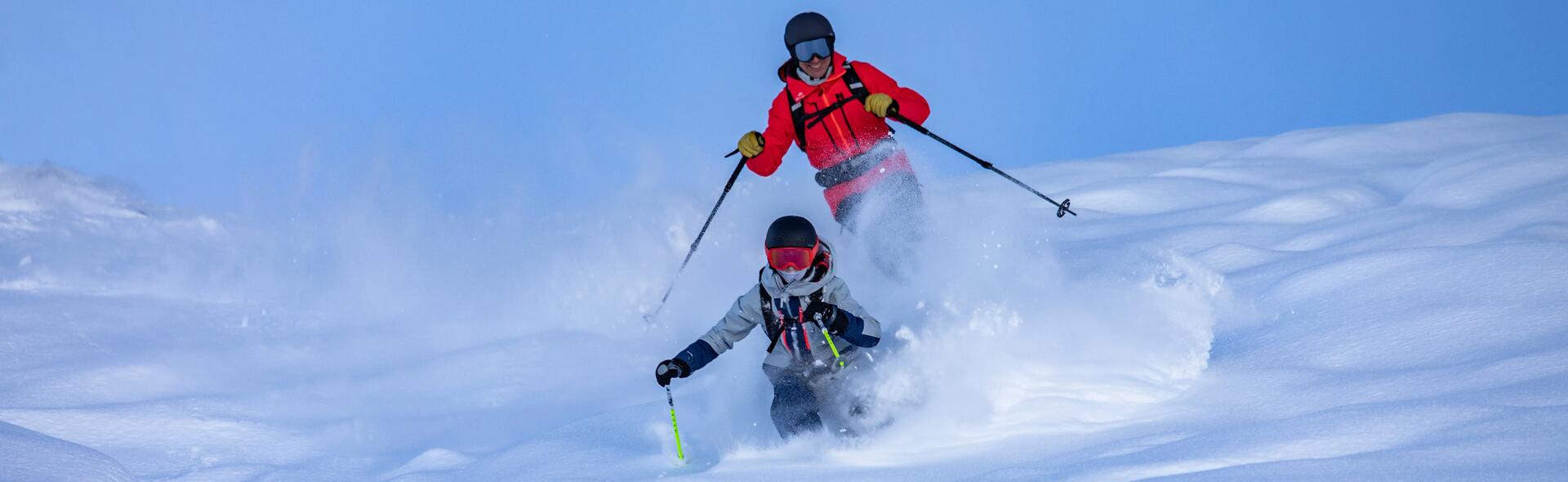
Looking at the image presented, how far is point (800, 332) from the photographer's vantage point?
455 cm

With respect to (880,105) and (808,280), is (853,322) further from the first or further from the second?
(880,105)

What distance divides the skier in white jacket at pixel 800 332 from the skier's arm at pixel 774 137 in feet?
5.84

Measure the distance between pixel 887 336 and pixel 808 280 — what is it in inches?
32.9

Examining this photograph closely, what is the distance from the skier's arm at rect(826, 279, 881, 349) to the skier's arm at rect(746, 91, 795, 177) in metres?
1.79

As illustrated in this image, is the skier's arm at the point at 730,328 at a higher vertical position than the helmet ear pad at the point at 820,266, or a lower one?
lower

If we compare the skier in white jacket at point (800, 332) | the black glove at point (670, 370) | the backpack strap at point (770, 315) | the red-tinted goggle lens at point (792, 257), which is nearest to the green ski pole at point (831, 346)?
the skier in white jacket at point (800, 332)

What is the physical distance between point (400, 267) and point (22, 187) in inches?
205

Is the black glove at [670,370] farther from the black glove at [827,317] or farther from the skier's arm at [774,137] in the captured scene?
the skier's arm at [774,137]

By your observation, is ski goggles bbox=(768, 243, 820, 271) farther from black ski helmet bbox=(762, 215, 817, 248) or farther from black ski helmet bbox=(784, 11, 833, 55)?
black ski helmet bbox=(784, 11, 833, 55)

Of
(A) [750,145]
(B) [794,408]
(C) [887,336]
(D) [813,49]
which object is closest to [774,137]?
(A) [750,145]

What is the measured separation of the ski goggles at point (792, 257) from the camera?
4.31 meters

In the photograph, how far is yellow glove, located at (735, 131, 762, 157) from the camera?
6.07 metres

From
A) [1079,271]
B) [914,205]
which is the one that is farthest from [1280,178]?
[914,205]

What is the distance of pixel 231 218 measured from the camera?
11391 millimetres
